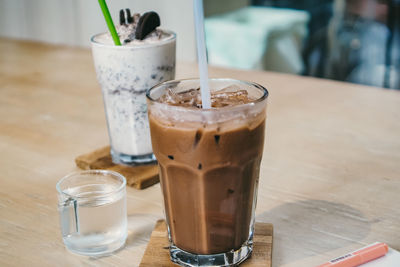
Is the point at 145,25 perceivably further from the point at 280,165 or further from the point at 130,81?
the point at 280,165

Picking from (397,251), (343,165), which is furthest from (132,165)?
(397,251)

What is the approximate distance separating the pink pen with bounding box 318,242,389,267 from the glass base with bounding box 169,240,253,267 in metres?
0.12

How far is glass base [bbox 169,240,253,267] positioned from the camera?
712mm

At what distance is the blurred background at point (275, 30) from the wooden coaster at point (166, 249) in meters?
2.19

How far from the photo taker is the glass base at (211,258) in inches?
28.0

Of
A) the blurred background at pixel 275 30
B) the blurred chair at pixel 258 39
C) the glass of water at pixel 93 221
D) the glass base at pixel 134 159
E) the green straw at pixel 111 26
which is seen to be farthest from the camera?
the blurred chair at pixel 258 39

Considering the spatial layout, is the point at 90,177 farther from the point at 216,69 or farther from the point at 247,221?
the point at 216,69

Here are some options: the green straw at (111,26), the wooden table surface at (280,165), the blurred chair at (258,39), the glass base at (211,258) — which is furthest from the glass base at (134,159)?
the blurred chair at (258,39)

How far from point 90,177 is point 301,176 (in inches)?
16.3

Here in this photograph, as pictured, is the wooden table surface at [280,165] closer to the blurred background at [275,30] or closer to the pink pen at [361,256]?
the pink pen at [361,256]

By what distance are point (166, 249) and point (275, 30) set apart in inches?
97.8

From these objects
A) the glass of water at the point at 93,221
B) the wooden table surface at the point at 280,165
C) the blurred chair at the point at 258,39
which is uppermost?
the glass of water at the point at 93,221

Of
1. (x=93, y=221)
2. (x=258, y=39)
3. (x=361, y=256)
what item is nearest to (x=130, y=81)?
(x=93, y=221)

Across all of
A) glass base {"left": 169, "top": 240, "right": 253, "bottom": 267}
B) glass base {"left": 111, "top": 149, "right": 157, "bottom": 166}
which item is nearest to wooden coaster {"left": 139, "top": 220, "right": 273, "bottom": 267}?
glass base {"left": 169, "top": 240, "right": 253, "bottom": 267}
